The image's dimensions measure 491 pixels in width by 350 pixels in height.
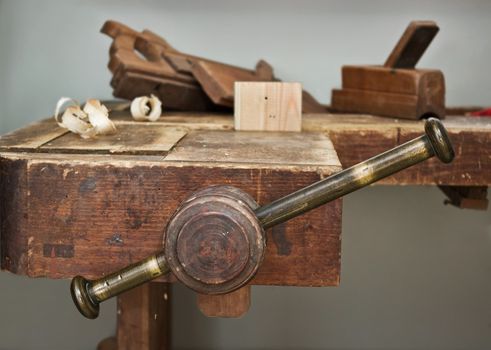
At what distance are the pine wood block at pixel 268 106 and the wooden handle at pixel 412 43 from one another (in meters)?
0.31

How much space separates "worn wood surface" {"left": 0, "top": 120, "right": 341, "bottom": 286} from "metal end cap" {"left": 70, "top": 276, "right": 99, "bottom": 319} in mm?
59

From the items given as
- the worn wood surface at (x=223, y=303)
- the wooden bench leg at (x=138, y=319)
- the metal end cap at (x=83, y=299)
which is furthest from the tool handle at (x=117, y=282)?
the wooden bench leg at (x=138, y=319)

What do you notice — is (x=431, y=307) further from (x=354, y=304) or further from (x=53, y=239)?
(x=53, y=239)

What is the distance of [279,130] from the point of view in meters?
1.26

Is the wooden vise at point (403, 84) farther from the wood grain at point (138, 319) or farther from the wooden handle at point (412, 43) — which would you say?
the wood grain at point (138, 319)

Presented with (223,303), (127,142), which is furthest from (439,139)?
(127,142)

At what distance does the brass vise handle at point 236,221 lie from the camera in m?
0.80

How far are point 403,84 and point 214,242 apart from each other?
744mm

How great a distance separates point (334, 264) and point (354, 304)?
1.10 meters

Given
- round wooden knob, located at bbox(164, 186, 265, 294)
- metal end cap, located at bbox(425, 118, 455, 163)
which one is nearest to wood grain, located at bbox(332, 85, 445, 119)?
metal end cap, located at bbox(425, 118, 455, 163)

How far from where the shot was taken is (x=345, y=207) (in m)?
1.91

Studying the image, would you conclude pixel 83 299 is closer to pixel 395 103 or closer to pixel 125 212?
pixel 125 212

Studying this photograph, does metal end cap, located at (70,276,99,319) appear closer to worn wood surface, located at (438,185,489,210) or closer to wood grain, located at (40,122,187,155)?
wood grain, located at (40,122,187,155)

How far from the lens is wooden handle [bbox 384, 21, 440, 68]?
1416 mm
